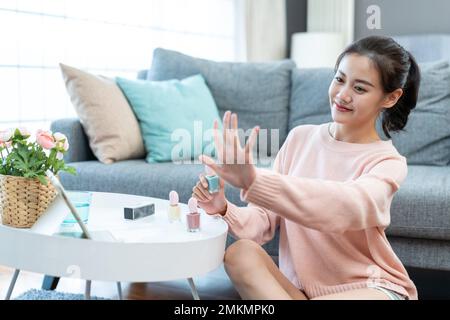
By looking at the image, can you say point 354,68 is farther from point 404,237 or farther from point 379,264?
point 404,237

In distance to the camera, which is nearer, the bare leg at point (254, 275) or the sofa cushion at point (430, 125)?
the bare leg at point (254, 275)

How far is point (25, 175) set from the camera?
1.41 meters

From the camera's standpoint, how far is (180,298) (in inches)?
84.4

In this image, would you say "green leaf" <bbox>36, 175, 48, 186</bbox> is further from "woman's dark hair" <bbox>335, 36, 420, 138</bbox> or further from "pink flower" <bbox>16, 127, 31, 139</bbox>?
"woman's dark hair" <bbox>335, 36, 420, 138</bbox>

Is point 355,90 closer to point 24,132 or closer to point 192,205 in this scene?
point 192,205

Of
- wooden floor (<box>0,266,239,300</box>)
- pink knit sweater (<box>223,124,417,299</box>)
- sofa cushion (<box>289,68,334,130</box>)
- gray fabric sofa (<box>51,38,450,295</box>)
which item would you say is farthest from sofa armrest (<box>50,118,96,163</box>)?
pink knit sweater (<box>223,124,417,299</box>)

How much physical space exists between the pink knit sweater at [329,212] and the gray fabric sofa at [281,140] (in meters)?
0.63

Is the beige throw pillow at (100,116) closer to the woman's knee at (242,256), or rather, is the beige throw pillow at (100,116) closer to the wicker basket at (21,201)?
the wicker basket at (21,201)

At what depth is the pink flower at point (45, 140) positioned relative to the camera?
145 centimetres

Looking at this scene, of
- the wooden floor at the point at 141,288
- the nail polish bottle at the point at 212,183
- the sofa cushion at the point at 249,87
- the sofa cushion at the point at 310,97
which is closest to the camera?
the nail polish bottle at the point at 212,183

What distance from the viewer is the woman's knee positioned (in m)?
1.26

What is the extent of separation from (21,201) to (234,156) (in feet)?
2.01

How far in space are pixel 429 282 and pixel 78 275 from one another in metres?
1.61

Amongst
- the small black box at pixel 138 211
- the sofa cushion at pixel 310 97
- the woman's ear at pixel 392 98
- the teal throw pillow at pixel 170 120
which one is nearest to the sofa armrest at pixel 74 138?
the teal throw pillow at pixel 170 120
